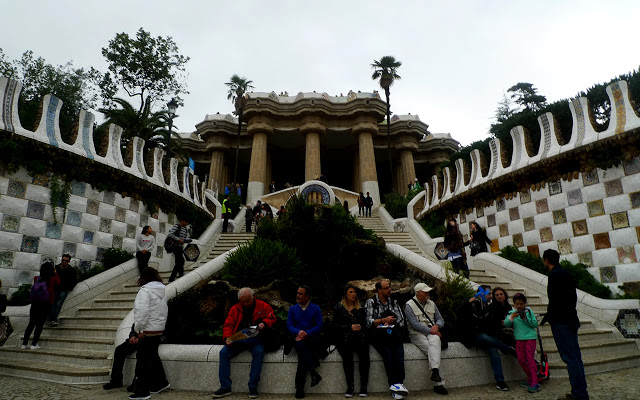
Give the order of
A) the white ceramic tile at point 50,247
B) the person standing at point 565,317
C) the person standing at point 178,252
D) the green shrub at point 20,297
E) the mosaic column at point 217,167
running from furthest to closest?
the mosaic column at point 217,167, the person standing at point 178,252, the white ceramic tile at point 50,247, the green shrub at point 20,297, the person standing at point 565,317

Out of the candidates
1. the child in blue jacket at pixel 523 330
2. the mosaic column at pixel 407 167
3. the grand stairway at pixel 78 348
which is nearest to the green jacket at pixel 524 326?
the child in blue jacket at pixel 523 330

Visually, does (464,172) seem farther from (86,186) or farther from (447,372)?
(86,186)

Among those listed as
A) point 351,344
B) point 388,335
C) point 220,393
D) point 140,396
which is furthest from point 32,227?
point 388,335

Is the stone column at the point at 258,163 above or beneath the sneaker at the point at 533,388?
above

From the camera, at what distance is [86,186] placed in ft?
32.6

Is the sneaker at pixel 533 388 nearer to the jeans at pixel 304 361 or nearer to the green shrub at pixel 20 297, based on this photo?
the jeans at pixel 304 361

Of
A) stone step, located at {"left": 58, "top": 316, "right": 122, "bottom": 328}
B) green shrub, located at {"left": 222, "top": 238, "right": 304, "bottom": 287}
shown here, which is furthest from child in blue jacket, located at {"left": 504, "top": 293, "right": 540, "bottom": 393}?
stone step, located at {"left": 58, "top": 316, "right": 122, "bottom": 328}

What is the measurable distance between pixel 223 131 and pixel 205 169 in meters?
7.49

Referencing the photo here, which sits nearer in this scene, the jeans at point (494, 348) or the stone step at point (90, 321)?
the jeans at point (494, 348)

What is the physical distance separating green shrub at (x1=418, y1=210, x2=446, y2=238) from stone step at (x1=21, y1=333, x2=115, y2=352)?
11.7 metres

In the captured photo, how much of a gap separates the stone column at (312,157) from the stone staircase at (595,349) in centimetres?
2270

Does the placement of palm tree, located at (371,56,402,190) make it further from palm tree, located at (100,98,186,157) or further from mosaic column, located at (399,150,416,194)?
palm tree, located at (100,98,186,157)

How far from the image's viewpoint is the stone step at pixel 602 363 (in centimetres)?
547

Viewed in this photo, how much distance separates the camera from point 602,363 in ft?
18.9
